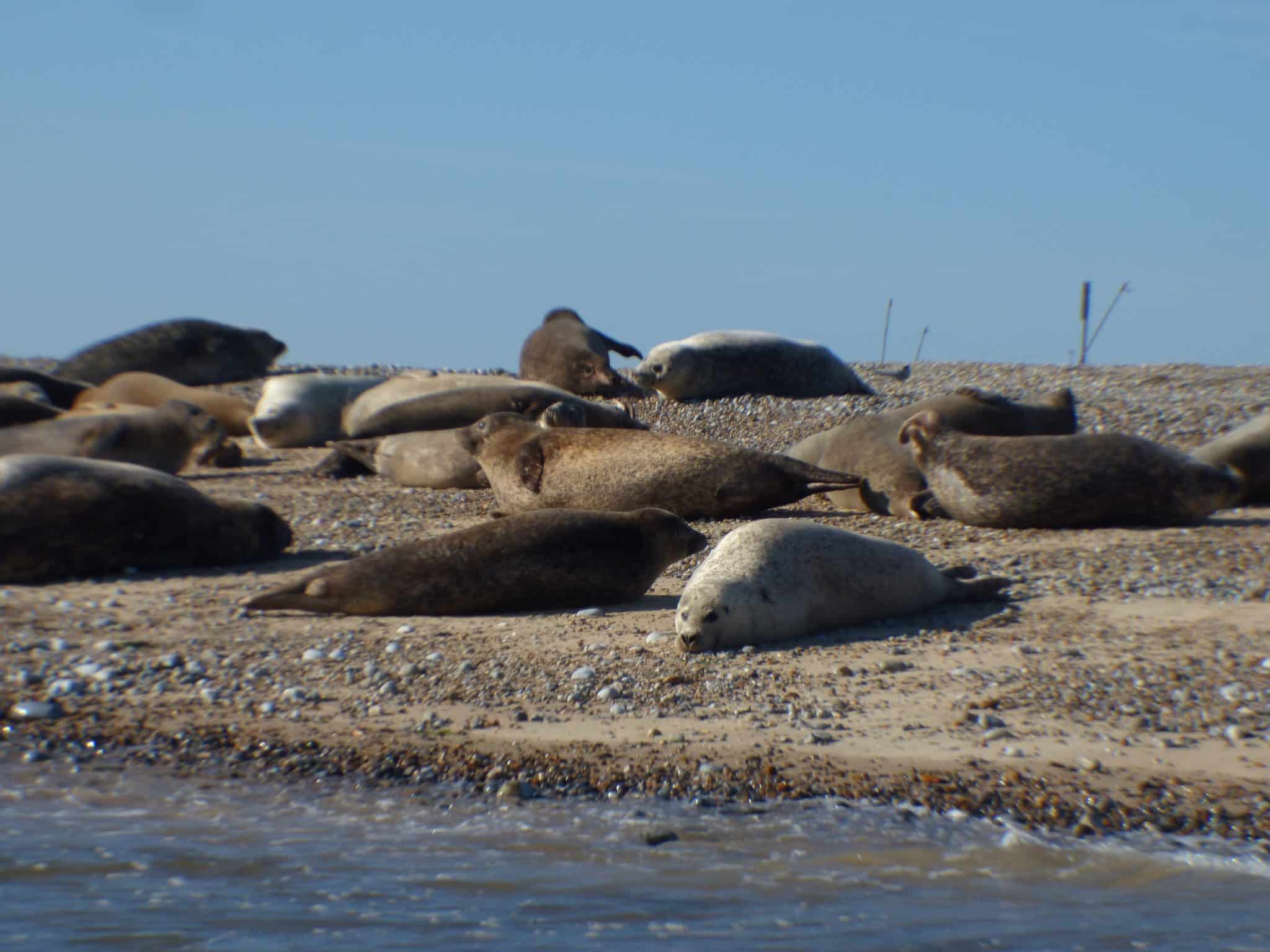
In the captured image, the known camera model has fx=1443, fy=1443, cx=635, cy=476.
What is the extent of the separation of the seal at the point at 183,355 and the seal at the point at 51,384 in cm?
211

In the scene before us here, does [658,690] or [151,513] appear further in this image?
[151,513]

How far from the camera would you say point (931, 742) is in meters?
4.04

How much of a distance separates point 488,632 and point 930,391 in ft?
23.7

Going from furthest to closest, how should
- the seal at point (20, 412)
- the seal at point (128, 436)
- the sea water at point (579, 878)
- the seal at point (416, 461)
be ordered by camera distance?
1. the seal at point (20, 412)
2. the seal at point (416, 461)
3. the seal at point (128, 436)
4. the sea water at point (579, 878)

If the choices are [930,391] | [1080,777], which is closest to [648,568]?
[1080,777]

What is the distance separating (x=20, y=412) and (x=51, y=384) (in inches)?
100

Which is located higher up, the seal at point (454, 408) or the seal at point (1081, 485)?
the seal at point (454, 408)

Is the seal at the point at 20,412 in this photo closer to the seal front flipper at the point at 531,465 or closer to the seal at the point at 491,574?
the seal front flipper at the point at 531,465

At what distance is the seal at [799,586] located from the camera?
4.96 m

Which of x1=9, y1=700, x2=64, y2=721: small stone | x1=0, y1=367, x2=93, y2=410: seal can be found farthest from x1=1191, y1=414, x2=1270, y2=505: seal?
x1=0, y1=367, x2=93, y2=410: seal

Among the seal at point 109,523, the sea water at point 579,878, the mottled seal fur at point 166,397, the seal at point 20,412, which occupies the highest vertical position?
the mottled seal fur at point 166,397

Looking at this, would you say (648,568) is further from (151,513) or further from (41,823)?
(41,823)

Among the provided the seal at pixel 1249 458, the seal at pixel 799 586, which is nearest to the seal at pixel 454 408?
the seal at pixel 1249 458

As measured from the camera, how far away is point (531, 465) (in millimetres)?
7715
